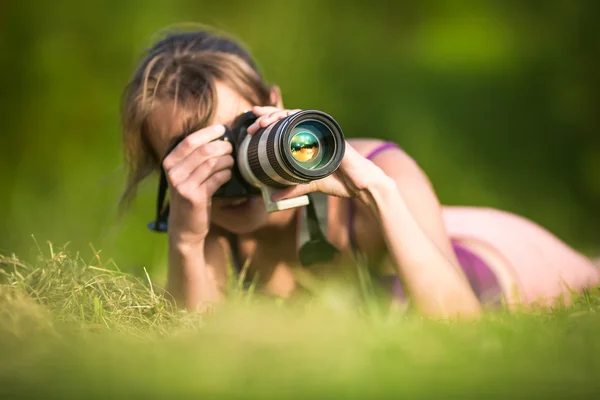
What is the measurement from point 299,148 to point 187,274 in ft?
1.61

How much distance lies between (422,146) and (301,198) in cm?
275

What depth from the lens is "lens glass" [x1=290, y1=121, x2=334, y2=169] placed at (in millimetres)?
1256

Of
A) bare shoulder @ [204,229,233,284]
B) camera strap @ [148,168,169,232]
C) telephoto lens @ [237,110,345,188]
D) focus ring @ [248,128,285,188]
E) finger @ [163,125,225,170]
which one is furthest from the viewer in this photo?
bare shoulder @ [204,229,233,284]

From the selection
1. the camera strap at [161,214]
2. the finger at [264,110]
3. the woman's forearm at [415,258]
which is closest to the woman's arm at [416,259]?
the woman's forearm at [415,258]

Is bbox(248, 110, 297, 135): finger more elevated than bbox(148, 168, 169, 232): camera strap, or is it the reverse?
bbox(248, 110, 297, 135): finger

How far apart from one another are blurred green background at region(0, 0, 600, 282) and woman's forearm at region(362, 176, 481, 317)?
2552mm

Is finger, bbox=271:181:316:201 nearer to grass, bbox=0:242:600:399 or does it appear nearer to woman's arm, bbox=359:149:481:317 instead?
woman's arm, bbox=359:149:481:317

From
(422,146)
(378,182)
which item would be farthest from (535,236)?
(422,146)

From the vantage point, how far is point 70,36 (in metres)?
4.21

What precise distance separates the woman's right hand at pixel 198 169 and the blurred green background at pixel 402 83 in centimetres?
251

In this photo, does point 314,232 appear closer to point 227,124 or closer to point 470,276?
point 227,124

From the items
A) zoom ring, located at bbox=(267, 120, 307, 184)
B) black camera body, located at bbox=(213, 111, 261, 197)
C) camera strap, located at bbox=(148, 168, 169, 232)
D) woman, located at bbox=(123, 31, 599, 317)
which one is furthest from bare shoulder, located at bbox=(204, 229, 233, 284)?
zoom ring, located at bbox=(267, 120, 307, 184)

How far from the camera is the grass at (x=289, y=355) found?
77 centimetres

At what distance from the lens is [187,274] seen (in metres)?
1.60
